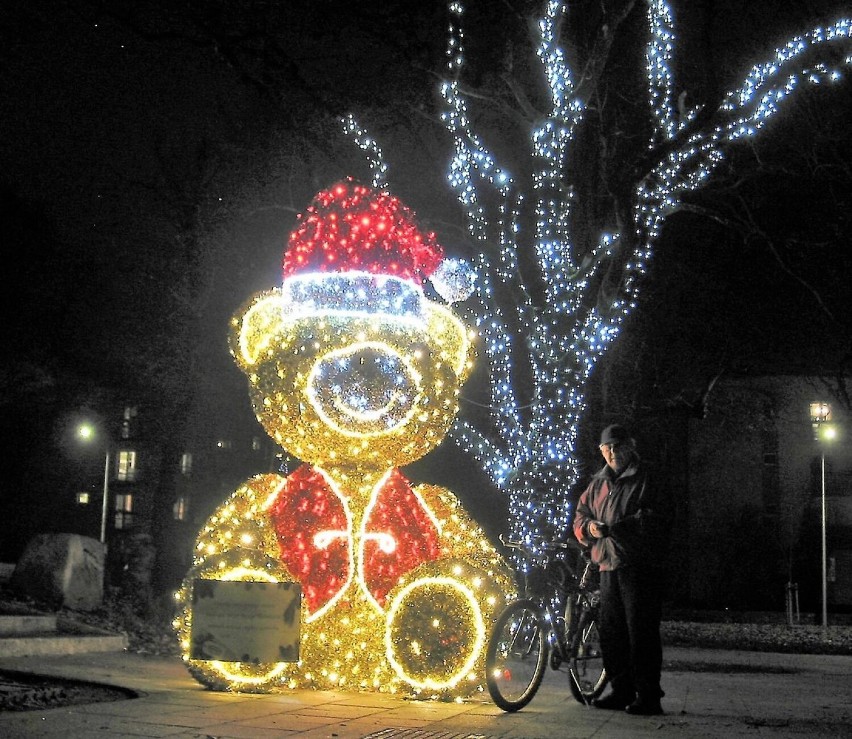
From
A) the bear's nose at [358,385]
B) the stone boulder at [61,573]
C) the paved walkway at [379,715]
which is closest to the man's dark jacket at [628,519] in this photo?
the paved walkway at [379,715]

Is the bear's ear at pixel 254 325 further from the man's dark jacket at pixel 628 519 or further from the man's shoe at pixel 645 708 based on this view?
the man's shoe at pixel 645 708

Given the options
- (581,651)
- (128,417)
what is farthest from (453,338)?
(128,417)

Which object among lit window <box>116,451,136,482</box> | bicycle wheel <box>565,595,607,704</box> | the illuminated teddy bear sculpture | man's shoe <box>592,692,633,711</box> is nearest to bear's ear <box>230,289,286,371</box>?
the illuminated teddy bear sculpture

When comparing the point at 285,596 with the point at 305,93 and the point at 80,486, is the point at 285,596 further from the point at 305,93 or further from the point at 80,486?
the point at 80,486

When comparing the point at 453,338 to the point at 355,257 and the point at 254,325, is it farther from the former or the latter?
the point at 254,325

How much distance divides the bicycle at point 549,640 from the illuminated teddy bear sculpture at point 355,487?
18 centimetres

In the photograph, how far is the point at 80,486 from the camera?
4544 centimetres

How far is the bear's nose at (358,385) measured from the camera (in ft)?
25.1

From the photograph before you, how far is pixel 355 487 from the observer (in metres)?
8.05

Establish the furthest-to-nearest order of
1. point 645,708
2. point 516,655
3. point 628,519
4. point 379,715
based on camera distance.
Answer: point 628,519 → point 516,655 → point 645,708 → point 379,715

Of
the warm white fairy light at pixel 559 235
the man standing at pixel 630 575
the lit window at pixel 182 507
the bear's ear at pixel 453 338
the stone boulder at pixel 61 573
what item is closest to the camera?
the man standing at pixel 630 575

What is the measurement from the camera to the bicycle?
287 inches

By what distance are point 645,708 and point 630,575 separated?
83 centimetres

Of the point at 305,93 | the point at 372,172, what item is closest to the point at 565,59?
the point at 372,172
